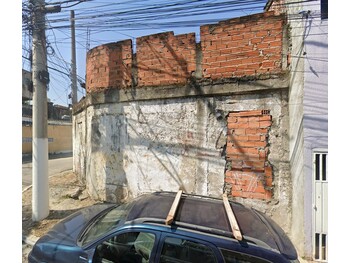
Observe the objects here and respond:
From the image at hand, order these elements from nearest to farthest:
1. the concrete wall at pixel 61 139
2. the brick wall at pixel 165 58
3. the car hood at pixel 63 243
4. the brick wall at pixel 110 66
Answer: the car hood at pixel 63 243 < the brick wall at pixel 165 58 < the brick wall at pixel 110 66 < the concrete wall at pixel 61 139

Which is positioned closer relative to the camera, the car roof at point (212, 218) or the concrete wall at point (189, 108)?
the car roof at point (212, 218)

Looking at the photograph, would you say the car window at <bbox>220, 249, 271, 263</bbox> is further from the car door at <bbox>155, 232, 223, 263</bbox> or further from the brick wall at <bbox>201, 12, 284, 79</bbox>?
the brick wall at <bbox>201, 12, 284, 79</bbox>

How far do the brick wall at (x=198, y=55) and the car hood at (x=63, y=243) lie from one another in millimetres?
2595

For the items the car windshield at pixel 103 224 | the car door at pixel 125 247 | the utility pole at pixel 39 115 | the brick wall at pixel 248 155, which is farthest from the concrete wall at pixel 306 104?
the utility pole at pixel 39 115

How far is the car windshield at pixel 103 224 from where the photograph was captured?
1912 mm

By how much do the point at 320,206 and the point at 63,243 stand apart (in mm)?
3310

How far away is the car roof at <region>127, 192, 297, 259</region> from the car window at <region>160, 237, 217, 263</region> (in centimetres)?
13

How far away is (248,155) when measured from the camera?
10.2 ft

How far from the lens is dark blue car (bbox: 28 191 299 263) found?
5.02 feet

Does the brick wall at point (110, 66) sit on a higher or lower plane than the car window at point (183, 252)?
→ higher

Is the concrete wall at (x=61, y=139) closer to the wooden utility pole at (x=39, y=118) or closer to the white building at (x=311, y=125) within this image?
the wooden utility pole at (x=39, y=118)

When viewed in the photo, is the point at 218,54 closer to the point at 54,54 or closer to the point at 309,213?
the point at 309,213

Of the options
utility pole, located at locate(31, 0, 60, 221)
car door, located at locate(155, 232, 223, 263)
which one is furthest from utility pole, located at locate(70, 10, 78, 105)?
car door, located at locate(155, 232, 223, 263)

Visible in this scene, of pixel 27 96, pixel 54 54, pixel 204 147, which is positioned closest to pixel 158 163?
pixel 204 147
